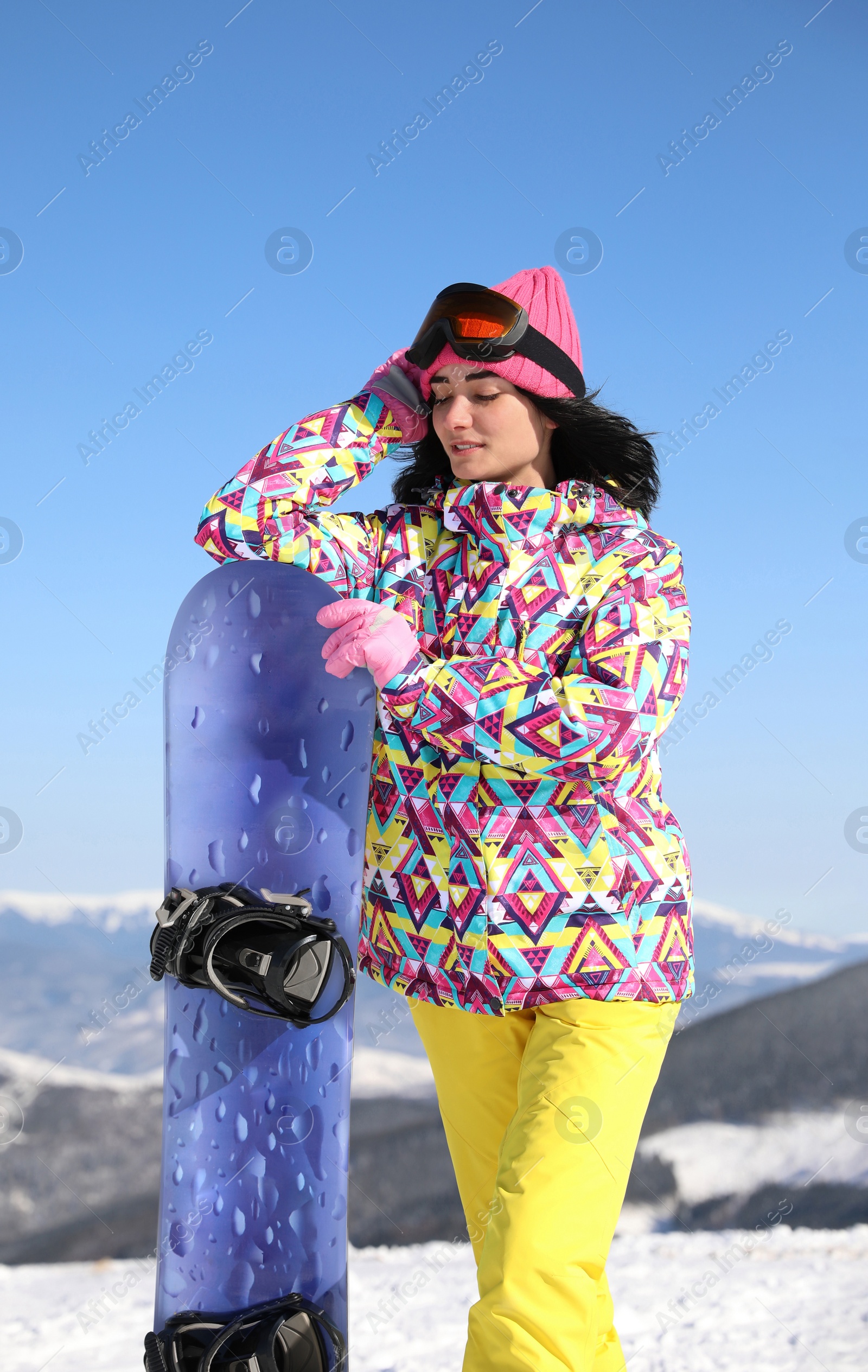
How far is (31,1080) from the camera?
15.2ft

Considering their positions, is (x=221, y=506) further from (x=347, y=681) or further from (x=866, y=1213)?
(x=866, y=1213)

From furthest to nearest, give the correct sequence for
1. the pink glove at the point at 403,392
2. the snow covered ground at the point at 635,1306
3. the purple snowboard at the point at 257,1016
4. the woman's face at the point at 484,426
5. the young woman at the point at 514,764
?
the snow covered ground at the point at 635,1306 → the pink glove at the point at 403,392 → the woman's face at the point at 484,426 → the purple snowboard at the point at 257,1016 → the young woman at the point at 514,764

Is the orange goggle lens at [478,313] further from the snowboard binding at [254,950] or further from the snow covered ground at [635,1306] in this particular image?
the snow covered ground at [635,1306]

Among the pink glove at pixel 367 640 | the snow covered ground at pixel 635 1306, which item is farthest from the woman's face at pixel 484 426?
the snow covered ground at pixel 635 1306

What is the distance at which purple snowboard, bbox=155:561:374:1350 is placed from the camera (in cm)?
156

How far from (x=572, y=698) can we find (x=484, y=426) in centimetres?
55

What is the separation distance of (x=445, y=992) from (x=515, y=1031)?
0.46 feet

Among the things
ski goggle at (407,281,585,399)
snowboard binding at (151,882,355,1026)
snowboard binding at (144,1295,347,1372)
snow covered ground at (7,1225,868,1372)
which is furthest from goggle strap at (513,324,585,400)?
snow covered ground at (7,1225,868,1372)

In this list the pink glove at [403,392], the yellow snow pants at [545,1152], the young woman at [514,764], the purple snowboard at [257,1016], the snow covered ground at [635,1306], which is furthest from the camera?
the snow covered ground at [635,1306]

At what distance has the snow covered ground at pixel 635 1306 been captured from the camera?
8.00 feet

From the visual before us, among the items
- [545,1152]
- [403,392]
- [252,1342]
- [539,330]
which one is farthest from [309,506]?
[252,1342]

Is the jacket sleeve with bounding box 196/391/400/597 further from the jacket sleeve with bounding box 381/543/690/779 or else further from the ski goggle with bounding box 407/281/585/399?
the jacket sleeve with bounding box 381/543/690/779

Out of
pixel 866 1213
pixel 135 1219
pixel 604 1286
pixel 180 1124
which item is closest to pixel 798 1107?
pixel 866 1213

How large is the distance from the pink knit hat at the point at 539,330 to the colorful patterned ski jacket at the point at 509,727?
202 mm
